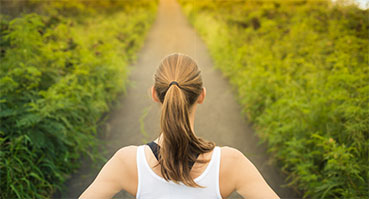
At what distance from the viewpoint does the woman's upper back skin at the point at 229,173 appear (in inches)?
55.9

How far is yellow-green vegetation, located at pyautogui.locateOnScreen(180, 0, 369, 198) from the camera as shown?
3.21 metres

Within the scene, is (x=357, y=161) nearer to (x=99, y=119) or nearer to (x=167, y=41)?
(x=99, y=119)

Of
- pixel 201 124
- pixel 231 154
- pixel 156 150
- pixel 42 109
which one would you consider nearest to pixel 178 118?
pixel 156 150

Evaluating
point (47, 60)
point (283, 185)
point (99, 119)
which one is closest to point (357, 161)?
point (283, 185)

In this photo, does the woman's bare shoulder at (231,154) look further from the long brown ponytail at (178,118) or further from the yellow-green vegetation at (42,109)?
the yellow-green vegetation at (42,109)

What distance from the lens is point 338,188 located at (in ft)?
9.87

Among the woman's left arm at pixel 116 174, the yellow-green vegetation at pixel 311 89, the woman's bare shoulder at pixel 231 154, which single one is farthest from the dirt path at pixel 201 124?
the woman's bare shoulder at pixel 231 154

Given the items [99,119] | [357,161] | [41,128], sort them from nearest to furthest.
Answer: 1. [357,161]
2. [41,128]
3. [99,119]

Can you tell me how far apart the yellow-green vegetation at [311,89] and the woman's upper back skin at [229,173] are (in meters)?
1.94

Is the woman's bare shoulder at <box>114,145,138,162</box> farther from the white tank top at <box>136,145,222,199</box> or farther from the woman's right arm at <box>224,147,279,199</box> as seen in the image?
the woman's right arm at <box>224,147,279,199</box>

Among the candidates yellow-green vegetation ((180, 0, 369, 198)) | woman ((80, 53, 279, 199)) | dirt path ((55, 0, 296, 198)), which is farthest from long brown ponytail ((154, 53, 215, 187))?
dirt path ((55, 0, 296, 198))

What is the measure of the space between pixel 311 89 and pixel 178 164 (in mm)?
3719

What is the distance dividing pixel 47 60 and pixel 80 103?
0.93 metres

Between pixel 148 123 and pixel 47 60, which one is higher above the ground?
pixel 47 60
